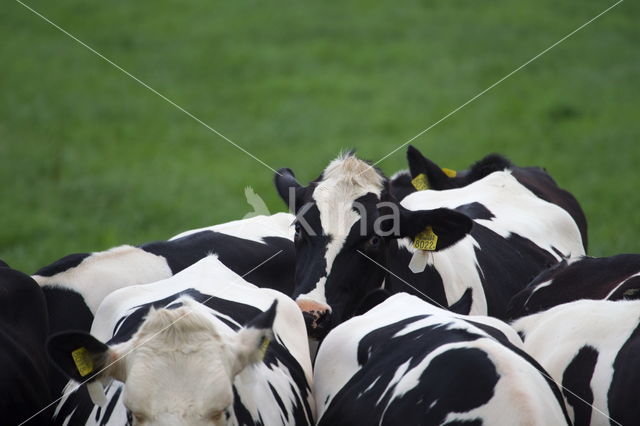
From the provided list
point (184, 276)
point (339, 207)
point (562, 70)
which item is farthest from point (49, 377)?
point (562, 70)

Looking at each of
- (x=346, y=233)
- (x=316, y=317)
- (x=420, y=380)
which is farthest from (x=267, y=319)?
(x=346, y=233)

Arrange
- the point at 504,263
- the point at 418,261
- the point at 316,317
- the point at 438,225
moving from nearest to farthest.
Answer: the point at 316,317 → the point at 438,225 → the point at 418,261 → the point at 504,263

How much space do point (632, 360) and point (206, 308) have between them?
6.69 feet

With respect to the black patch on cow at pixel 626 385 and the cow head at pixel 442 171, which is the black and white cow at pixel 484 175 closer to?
the cow head at pixel 442 171

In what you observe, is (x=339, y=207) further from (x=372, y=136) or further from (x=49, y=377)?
(x=372, y=136)

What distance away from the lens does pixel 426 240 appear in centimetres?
646

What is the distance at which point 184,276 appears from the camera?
18.4ft

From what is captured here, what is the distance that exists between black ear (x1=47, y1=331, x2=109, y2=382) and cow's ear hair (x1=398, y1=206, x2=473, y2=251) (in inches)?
104

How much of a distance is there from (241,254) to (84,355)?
2.72m

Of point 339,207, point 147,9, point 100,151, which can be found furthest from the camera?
point 147,9

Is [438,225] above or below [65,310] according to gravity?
above

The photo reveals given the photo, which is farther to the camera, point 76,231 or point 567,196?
point 76,231

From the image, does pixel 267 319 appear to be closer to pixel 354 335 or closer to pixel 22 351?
pixel 354 335

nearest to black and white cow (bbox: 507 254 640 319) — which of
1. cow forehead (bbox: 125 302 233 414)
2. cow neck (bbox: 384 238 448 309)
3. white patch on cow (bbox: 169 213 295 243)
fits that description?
cow neck (bbox: 384 238 448 309)
